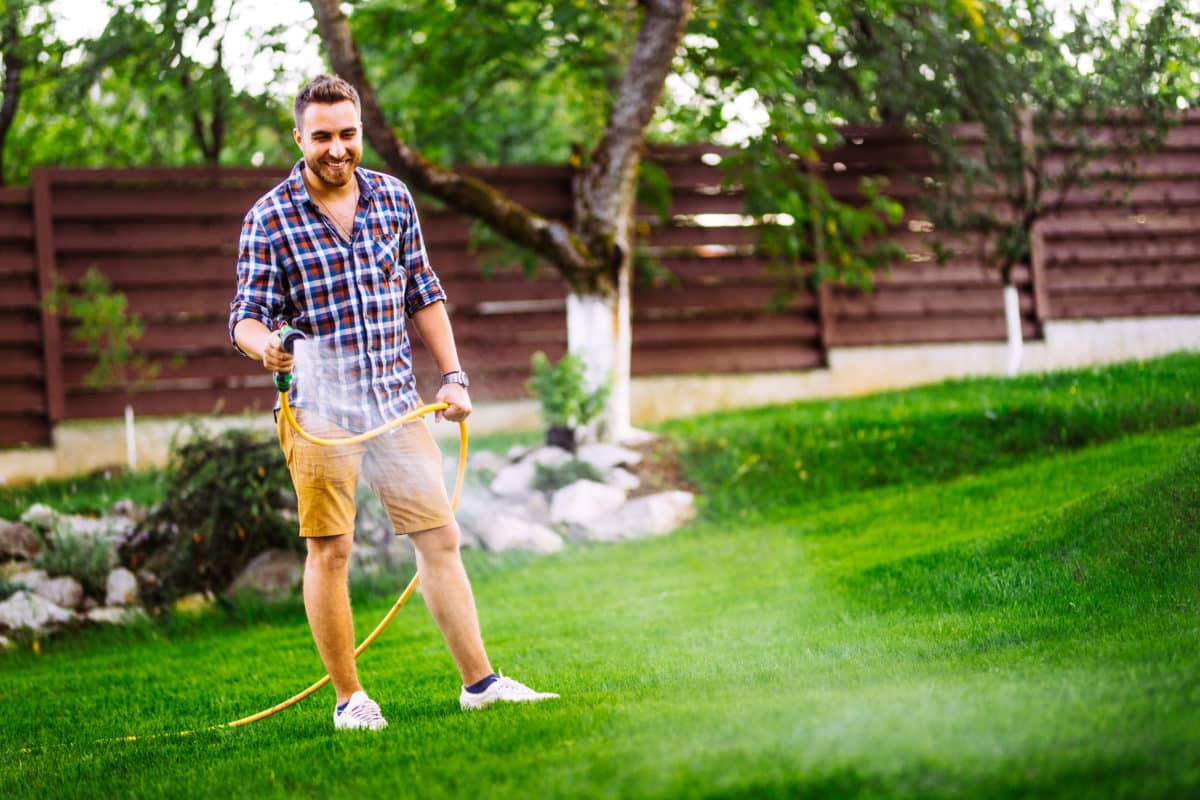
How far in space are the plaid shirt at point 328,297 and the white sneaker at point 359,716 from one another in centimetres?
75

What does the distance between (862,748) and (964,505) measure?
13.9 feet

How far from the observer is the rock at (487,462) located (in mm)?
8148

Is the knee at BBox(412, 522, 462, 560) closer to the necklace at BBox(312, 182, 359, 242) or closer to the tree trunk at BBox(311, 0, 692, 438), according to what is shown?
the necklace at BBox(312, 182, 359, 242)

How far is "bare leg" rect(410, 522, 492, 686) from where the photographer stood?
11.9ft

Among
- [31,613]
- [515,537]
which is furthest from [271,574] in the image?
[515,537]

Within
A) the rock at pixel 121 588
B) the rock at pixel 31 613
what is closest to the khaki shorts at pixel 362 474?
the rock at pixel 31 613

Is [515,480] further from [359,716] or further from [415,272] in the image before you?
[359,716]

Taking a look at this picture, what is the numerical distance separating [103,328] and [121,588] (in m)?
3.18

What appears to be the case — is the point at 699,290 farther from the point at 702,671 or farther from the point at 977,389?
the point at 702,671

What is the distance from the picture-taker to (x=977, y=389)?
9.30 metres

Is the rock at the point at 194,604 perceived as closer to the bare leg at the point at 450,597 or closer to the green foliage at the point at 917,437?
the green foliage at the point at 917,437

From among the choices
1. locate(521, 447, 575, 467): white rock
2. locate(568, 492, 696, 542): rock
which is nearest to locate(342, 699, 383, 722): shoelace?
locate(568, 492, 696, 542): rock

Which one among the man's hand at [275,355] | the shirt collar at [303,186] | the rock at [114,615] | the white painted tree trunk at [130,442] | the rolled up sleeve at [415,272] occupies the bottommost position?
the rock at [114,615]

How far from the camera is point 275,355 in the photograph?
Answer: 3.29m
